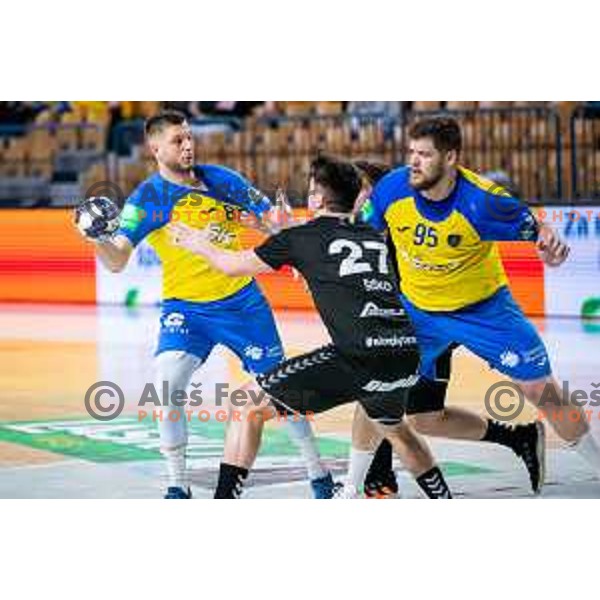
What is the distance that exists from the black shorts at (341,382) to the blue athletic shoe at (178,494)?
753 millimetres

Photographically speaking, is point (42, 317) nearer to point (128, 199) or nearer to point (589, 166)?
point (128, 199)

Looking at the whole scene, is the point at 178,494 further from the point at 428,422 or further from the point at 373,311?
the point at 373,311

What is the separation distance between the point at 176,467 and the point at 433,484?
118 cm

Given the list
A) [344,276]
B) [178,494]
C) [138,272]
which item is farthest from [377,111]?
[178,494]

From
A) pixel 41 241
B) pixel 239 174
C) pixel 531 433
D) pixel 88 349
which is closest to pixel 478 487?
pixel 531 433

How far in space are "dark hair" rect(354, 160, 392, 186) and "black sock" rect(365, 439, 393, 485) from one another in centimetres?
119

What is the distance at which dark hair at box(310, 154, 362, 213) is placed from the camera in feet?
27.9

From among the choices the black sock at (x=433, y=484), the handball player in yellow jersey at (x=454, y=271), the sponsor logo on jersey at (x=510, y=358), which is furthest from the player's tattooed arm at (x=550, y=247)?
the black sock at (x=433, y=484)

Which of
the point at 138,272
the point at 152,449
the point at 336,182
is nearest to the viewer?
the point at 336,182

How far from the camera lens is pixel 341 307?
8.53 m

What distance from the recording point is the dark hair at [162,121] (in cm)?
911

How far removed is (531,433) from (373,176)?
1.39 metres

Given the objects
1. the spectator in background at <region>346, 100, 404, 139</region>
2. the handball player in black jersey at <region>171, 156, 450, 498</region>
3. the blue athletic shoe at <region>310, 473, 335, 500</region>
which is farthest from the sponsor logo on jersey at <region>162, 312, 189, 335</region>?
the spectator in background at <region>346, 100, 404, 139</region>

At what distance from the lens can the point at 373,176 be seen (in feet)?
29.8
